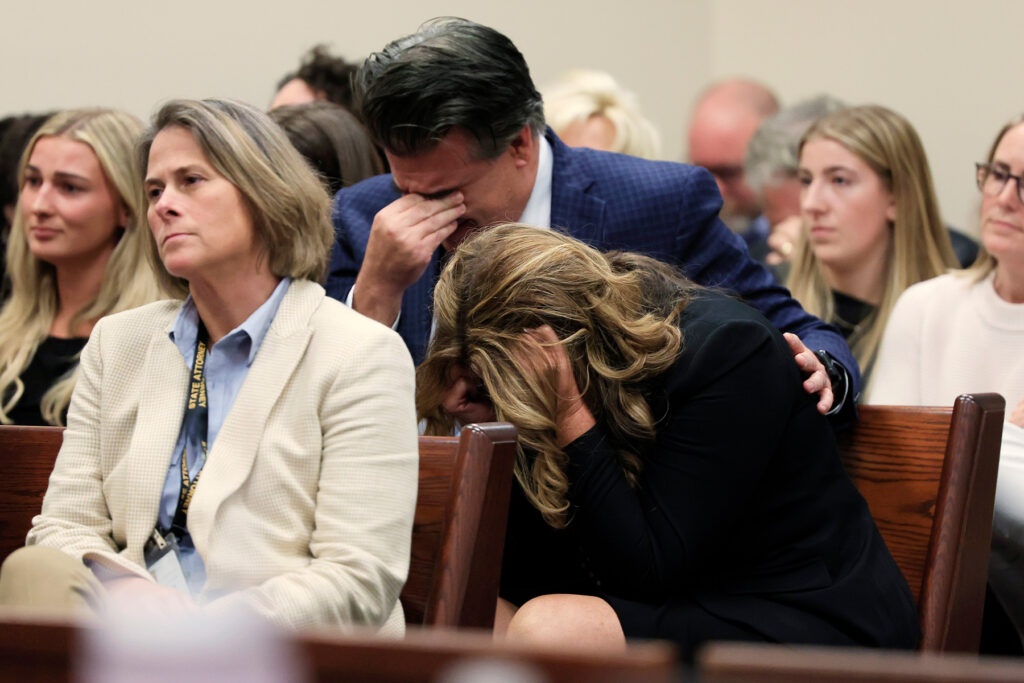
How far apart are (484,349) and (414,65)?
50cm

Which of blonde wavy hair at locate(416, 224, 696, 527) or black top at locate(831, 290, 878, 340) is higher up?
blonde wavy hair at locate(416, 224, 696, 527)

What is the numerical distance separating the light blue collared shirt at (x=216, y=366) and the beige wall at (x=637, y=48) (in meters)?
1.84

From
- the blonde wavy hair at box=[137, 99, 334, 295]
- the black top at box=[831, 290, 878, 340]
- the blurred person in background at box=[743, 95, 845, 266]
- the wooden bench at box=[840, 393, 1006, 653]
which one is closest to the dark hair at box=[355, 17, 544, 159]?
the blonde wavy hair at box=[137, 99, 334, 295]

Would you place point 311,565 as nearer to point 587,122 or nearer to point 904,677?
point 904,677

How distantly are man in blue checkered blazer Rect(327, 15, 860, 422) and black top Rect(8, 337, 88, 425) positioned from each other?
2.35 ft

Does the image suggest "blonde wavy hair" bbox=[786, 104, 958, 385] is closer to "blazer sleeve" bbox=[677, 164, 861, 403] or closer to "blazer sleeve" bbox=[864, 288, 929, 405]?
"blazer sleeve" bbox=[864, 288, 929, 405]

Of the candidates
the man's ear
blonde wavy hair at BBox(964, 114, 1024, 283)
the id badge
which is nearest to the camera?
the id badge

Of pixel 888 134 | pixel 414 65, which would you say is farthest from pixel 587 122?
pixel 414 65

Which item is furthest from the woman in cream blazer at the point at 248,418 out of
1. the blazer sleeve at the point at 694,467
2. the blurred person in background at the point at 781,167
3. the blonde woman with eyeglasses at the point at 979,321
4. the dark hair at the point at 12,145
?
the blurred person in background at the point at 781,167

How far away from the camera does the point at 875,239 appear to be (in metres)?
2.83

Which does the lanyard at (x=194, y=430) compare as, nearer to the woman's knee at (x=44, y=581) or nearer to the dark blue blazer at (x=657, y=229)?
the woman's knee at (x=44, y=581)

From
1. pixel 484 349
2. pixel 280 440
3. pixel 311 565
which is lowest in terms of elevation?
pixel 311 565

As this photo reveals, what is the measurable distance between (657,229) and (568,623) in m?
0.79

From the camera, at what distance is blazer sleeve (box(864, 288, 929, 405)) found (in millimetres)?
2346
